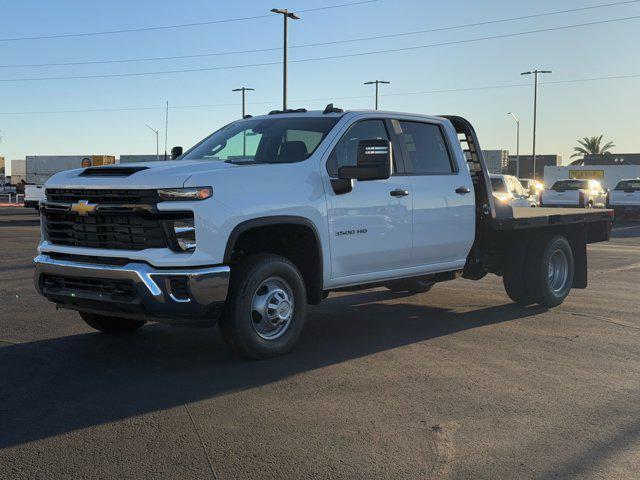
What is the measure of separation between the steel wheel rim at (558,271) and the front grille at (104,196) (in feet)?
17.5

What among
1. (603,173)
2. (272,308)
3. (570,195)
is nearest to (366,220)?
(272,308)

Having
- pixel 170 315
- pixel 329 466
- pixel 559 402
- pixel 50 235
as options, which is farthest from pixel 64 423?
pixel 559 402

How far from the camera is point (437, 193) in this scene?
7.30m

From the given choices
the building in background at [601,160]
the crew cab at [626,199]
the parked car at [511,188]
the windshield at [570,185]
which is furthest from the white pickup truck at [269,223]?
the building in background at [601,160]

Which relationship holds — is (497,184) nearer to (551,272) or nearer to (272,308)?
(551,272)

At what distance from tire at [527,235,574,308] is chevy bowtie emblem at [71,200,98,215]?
5.13m

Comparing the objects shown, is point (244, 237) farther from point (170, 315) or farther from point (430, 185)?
point (430, 185)

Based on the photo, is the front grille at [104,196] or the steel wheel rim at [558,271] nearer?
the front grille at [104,196]

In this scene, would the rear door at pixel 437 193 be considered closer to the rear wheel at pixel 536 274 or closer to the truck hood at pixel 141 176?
the rear wheel at pixel 536 274

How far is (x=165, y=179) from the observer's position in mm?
5324

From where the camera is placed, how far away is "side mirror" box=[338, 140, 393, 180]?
6.16 m

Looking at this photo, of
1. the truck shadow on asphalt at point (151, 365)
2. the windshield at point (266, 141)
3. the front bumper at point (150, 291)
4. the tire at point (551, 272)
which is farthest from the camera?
the tire at point (551, 272)

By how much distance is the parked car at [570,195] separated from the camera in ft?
93.5

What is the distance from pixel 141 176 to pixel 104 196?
38cm
